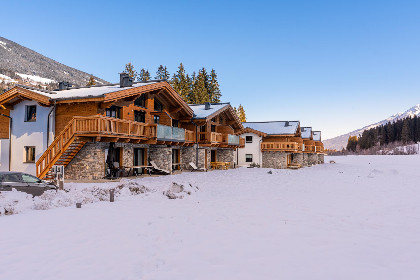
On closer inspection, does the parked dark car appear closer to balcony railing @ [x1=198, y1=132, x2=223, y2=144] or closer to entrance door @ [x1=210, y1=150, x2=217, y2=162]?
balcony railing @ [x1=198, y1=132, x2=223, y2=144]

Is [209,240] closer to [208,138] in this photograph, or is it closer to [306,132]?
[208,138]

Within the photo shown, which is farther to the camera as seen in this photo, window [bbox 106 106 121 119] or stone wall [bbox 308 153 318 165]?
stone wall [bbox 308 153 318 165]

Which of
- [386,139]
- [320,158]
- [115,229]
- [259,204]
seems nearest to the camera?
[115,229]

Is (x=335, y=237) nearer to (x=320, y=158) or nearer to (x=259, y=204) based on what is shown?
(x=259, y=204)

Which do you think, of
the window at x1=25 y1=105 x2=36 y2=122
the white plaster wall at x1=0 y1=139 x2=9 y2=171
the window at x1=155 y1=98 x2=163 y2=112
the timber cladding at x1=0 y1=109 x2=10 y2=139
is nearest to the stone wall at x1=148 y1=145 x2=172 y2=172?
the window at x1=155 y1=98 x2=163 y2=112

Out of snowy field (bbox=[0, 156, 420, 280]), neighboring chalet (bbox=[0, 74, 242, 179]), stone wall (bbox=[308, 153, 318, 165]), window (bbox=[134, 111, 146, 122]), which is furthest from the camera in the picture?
stone wall (bbox=[308, 153, 318, 165])

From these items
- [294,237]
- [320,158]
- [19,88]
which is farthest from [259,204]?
[320,158]

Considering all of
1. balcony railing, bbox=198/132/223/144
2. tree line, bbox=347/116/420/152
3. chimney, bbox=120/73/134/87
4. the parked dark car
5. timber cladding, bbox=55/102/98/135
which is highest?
tree line, bbox=347/116/420/152

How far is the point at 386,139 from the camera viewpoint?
177375 millimetres

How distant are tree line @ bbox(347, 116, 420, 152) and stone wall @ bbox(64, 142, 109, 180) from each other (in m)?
183

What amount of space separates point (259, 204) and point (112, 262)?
8.48 m

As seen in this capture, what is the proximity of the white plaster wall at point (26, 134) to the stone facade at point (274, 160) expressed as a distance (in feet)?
105

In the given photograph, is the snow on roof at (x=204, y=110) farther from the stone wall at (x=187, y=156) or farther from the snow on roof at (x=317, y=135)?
the snow on roof at (x=317, y=135)

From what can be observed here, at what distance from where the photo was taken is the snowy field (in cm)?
610
